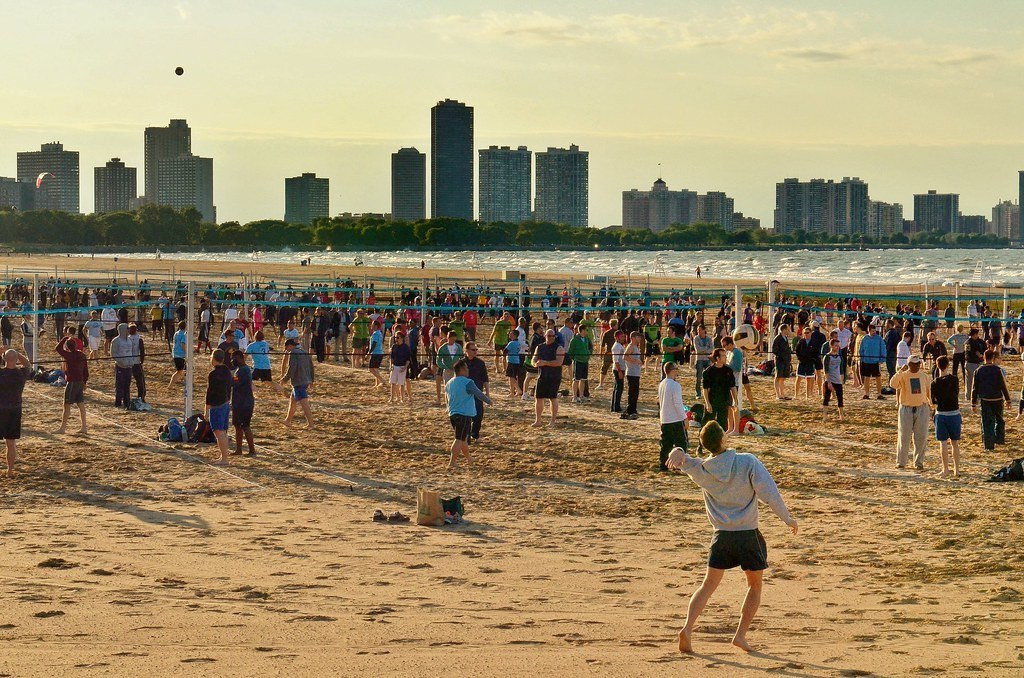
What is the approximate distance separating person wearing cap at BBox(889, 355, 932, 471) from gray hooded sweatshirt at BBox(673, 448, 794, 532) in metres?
7.56

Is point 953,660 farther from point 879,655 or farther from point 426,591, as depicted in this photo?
point 426,591

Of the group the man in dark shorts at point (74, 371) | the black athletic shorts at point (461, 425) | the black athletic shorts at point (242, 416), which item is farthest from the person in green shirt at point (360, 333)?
the black athletic shorts at point (461, 425)

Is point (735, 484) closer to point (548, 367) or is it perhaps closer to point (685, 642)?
point (685, 642)

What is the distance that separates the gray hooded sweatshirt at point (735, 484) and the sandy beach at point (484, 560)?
33.2 inches

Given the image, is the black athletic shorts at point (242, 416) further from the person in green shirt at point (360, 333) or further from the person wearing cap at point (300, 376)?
the person in green shirt at point (360, 333)

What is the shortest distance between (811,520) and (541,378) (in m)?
6.23

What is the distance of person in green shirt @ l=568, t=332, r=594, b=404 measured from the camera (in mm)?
19781

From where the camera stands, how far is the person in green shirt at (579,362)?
19.8 metres

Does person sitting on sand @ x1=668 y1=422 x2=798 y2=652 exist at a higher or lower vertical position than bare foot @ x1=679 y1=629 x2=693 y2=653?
higher

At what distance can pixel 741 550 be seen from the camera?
7.66 metres

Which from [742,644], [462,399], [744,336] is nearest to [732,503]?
[742,644]

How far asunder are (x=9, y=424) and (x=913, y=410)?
10.2 meters

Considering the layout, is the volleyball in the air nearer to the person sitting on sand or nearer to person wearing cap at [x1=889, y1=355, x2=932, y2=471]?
person wearing cap at [x1=889, y1=355, x2=932, y2=471]

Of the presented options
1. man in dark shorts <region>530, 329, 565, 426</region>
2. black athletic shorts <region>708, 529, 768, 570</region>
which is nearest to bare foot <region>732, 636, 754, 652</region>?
black athletic shorts <region>708, 529, 768, 570</region>
